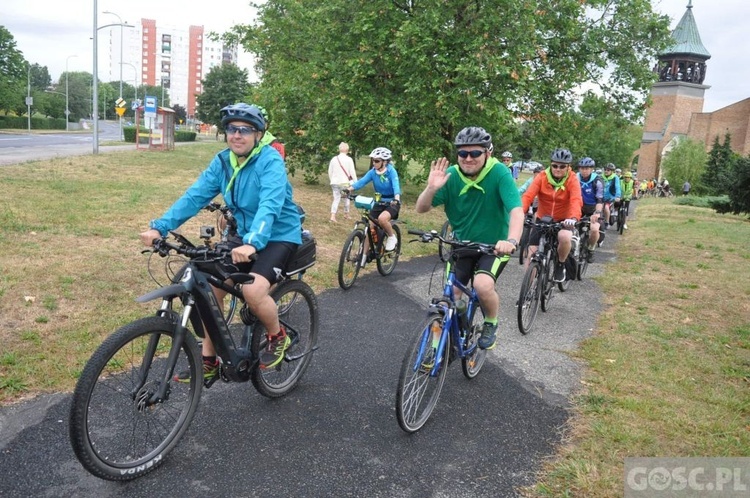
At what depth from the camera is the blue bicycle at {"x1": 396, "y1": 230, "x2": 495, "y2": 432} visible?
3650mm

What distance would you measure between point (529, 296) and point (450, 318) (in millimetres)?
2749

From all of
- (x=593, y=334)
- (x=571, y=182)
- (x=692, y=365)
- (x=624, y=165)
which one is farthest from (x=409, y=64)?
(x=624, y=165)

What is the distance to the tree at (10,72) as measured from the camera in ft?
192

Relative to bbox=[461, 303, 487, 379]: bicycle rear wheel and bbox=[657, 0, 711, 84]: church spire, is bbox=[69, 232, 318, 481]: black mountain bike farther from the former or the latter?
bbox=[657, 0, 711, 84]: church spire

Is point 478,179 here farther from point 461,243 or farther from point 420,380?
point 420,380

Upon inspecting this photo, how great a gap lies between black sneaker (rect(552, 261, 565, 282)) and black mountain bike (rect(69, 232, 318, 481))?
4918 millimetres

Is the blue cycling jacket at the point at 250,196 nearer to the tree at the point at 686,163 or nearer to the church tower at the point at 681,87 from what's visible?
the tree at the point at 686,163

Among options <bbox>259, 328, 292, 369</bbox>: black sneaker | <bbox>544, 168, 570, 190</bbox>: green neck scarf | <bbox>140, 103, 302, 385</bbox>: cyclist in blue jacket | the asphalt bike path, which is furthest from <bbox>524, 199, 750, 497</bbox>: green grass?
<bbox>140, 103, 302, 385</bbox>: cyclist in blue jacket

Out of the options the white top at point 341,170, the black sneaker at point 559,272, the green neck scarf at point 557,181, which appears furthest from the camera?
the white top at point 341,170

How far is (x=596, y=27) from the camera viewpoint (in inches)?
727

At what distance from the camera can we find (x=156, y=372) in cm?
315

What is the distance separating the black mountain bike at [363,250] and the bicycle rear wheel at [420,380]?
3.60 meters

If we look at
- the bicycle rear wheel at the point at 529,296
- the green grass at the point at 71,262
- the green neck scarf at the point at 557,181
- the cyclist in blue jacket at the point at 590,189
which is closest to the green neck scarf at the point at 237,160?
the green grass at the point at 71,262

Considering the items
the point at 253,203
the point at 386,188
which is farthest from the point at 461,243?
the point at 386,188
